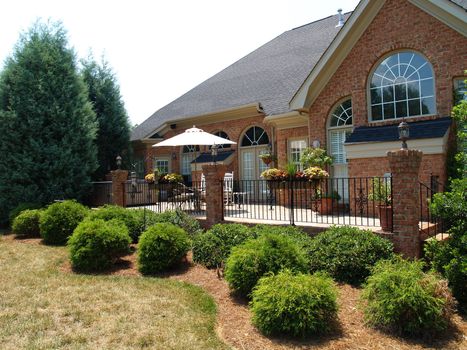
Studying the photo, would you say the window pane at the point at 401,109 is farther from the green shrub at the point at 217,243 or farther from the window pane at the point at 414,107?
the green shrub at the point at 217,243

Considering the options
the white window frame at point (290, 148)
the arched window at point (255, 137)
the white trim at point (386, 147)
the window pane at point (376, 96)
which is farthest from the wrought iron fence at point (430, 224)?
the arched window at point (255, 137)

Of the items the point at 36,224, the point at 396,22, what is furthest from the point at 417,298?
the point at 36,224

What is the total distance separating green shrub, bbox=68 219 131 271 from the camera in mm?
8242

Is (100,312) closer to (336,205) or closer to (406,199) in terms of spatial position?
(406,199)

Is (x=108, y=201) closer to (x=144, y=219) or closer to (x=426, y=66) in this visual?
(x=144, y=219)

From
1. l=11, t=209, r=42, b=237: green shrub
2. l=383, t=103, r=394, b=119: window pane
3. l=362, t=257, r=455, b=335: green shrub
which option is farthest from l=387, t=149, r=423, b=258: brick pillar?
l=11, t=209, r=42, b=237: green shrub

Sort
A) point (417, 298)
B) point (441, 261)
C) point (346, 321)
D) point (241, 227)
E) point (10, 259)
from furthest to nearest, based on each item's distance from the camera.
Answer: point (10, 259)
point (241, 227)
point (441, 261)
point (346, 321)
point (417, 298)

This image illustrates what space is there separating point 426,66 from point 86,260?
31.4 ft

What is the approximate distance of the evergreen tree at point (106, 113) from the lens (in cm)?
1964

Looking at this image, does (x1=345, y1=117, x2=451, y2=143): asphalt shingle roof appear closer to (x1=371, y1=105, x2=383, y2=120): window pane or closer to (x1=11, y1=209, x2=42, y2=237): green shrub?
(x1=371, y1=105, x2=383, y2=120): window pane

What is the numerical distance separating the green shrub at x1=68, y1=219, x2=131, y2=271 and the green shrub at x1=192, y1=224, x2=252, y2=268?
5.65 ft

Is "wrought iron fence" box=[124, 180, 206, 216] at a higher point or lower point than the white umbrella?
lower

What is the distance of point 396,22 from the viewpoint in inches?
412

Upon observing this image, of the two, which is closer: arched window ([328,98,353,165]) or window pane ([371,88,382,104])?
window pane ([371,88,382,104])
